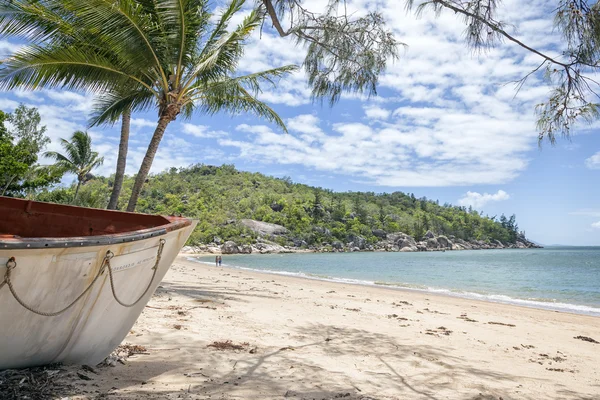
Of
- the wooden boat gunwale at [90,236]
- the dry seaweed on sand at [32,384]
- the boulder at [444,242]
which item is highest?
the boulder at [444,242]

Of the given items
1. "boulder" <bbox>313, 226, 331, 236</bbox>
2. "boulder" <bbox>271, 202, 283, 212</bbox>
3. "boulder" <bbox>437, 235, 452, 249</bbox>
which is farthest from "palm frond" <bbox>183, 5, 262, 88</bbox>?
"boulder" <bbox>437, 235, 452, 249</bbox>

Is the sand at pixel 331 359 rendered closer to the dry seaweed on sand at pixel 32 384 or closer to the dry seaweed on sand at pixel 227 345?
the dry seaweed on sand at pixel 227 345

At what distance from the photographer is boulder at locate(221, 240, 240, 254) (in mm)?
61394

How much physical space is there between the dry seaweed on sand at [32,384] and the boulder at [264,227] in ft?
223

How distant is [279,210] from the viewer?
83062 millimetres

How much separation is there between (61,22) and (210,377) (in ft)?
26.1

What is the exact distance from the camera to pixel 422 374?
155 inches

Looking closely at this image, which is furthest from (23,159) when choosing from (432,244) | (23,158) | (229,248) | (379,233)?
(432,244)

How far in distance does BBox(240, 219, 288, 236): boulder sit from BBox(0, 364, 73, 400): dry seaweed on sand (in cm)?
6804

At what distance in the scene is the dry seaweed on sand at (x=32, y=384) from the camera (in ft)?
7.96

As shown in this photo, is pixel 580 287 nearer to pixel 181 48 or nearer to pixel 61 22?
pixel 181 48

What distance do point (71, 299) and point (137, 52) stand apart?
654cm

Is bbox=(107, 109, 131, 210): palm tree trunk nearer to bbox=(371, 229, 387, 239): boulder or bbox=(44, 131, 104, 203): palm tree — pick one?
bbox=(44, 131, 104, 203): palm tree

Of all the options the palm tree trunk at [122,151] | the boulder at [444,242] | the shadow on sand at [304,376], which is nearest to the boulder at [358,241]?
the boulder at [444,242]
